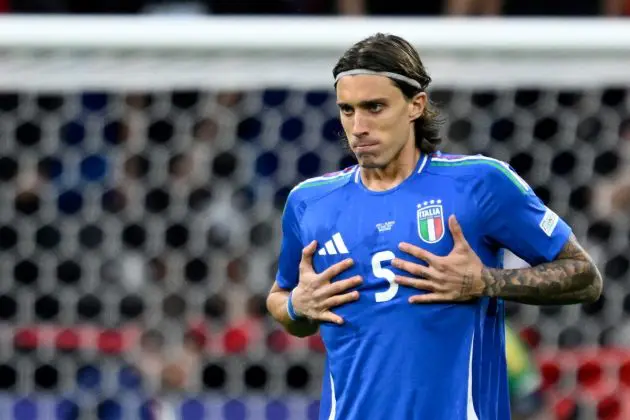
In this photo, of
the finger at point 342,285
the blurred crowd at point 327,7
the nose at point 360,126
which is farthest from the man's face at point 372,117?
the blurred crowd at point 327,7

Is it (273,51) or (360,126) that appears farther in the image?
(273,51)

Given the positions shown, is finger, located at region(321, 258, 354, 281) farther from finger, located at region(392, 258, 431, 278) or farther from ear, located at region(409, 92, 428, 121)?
ear, located at region(409, 92, 428, 121)

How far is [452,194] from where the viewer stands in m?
2.43

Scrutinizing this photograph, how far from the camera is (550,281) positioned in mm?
2398

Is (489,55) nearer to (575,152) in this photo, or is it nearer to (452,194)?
(575,152)

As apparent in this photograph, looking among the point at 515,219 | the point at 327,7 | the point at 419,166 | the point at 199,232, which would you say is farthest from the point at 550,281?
the point at 327,7

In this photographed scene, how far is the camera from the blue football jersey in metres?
2.38

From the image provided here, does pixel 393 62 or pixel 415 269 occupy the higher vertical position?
pixel 393 62

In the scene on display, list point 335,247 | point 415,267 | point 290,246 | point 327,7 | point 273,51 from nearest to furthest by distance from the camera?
1. point 415,267
2. point 335,247
3. point 290,246
4. point 273,51
5. point 327,7

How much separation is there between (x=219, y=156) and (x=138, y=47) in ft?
2.61

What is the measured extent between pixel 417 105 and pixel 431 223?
0.85ft

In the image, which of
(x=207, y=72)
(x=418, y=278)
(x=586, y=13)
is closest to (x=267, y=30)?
(x=207, y=72)

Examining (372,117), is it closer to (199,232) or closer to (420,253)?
(420,253)

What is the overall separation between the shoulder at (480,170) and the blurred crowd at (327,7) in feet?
10.2
